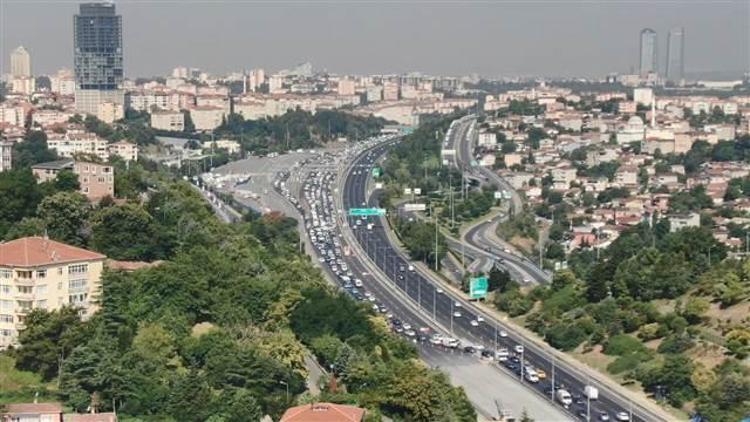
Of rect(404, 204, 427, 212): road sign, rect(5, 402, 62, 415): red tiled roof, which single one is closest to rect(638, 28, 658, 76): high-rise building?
rect(404, 204, 427, 212): road sign

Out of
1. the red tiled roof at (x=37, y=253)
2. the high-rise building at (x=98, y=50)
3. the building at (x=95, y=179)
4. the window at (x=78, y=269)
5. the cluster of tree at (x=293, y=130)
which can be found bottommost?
the cluster of tree at (x=293, y=130)

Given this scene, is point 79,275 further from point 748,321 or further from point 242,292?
point 748,321

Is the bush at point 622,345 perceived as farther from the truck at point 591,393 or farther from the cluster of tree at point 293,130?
the cluster of tree at point 293,130

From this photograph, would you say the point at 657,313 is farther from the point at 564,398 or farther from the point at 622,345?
the point at 564,398

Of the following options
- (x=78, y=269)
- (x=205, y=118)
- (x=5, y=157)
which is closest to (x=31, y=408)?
(x=78, y=269)

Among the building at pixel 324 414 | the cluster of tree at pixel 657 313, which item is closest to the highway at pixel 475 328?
the cluster of tree at pixel 657 313

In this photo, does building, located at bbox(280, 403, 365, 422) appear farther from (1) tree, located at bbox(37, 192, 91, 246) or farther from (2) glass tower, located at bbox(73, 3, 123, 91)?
(2) glass tower, located at bbox(73, 3, 123, 91)
